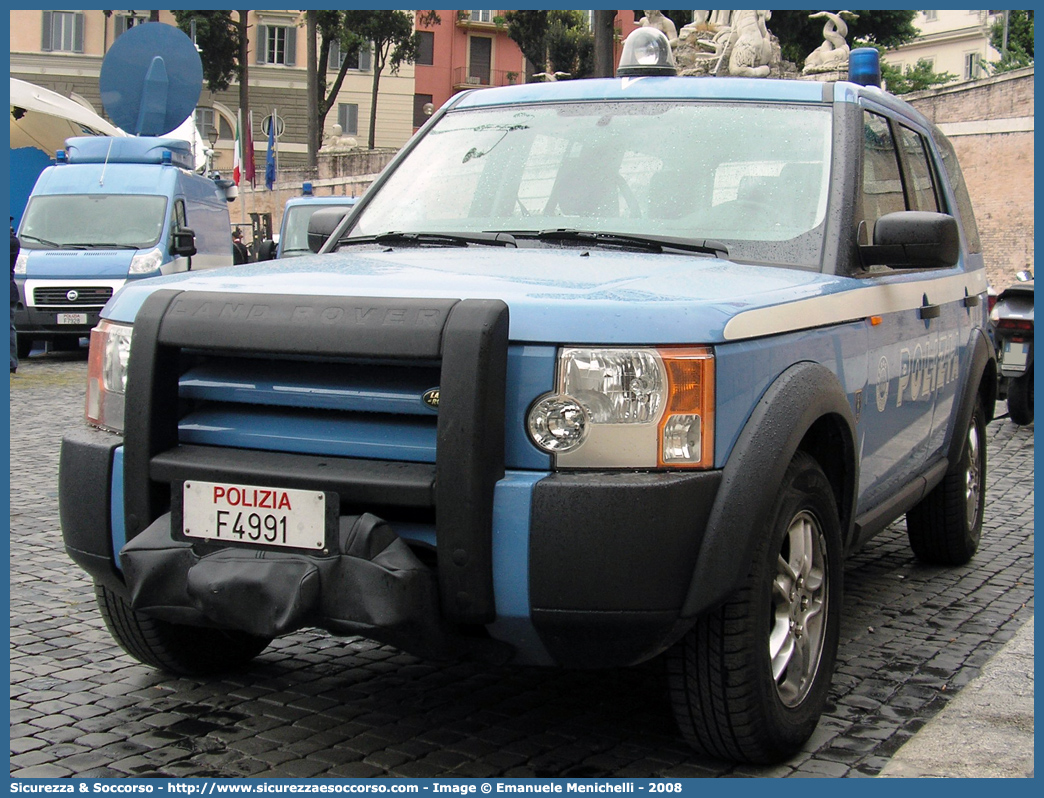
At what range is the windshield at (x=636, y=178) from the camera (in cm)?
430

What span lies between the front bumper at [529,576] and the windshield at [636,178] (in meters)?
1.36

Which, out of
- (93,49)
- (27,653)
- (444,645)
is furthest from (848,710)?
(93,49)

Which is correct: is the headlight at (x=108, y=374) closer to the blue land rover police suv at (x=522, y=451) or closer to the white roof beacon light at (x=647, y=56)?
the blue land rover police suv at (x=522, y=451)

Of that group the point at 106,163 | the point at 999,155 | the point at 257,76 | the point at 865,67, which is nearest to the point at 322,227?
the point at 865,67

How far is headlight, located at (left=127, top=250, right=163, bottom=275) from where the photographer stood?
692 inches

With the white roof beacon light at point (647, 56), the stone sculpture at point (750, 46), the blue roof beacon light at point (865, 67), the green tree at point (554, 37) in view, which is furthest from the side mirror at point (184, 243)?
the green tree at point (554, 37)

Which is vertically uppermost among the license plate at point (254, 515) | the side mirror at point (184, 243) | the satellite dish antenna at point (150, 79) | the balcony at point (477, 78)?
the balcony at point (477, 78)

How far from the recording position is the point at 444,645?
127 inches

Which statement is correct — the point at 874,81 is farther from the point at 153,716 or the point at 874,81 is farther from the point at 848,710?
the point at 153,716

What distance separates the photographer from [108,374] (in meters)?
3.71

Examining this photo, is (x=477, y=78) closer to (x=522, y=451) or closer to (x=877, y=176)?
(x=877, y=176)

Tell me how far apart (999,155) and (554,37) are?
39859 millimetres

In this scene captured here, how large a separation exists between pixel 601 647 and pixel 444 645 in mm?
377

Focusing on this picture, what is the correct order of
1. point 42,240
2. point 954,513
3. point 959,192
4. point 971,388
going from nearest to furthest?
point 971,388
point 954,513
point 959,192
point 42,240
